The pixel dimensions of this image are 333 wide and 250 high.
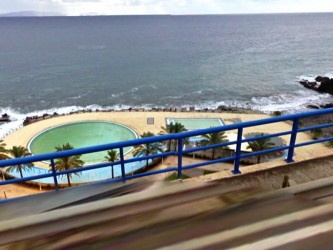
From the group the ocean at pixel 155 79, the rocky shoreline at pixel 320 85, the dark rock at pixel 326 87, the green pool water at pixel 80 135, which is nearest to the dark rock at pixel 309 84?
the rocky shoreline at pixel 320 85

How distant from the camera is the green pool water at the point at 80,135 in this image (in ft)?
104

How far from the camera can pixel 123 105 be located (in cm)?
4841

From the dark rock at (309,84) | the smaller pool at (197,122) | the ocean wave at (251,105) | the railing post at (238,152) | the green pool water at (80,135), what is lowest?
the ocean wave at (251,105)

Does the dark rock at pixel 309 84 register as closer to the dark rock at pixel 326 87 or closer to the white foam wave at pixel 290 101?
the dark rock at pixel 326 87

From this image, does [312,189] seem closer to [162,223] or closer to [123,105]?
[162,223]

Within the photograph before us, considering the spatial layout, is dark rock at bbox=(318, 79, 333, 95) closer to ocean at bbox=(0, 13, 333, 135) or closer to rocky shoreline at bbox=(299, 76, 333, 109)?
rocky shoreline at bbox=(299, 76, 333, 109)

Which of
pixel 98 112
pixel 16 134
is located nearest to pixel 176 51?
pixel 98 112

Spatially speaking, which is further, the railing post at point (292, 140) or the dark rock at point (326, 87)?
the dark rock at point (326, 87)

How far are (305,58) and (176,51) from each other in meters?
37.2

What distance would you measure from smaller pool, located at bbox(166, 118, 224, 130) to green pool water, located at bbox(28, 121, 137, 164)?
6.01 meters

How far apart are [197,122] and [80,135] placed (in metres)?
13.3

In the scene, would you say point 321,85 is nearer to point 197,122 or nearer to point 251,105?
point 251,105

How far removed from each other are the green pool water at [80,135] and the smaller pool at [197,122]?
6.01 meters

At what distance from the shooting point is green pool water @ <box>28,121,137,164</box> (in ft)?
104
